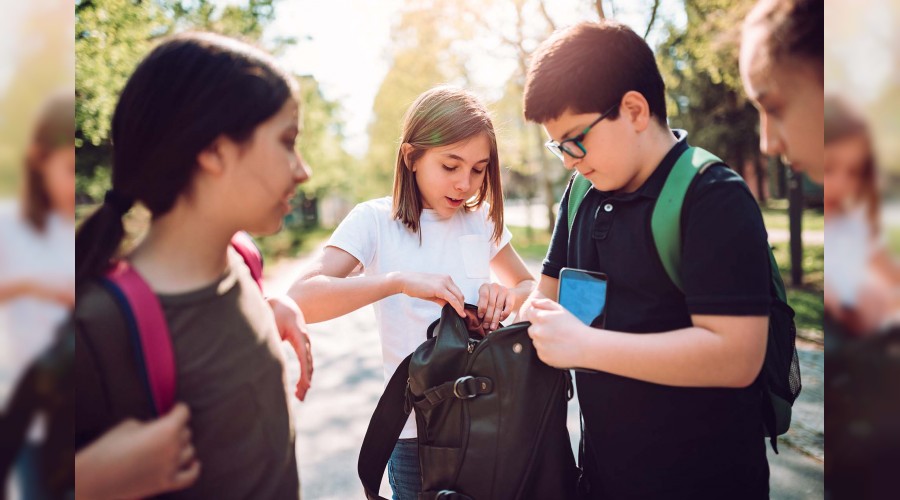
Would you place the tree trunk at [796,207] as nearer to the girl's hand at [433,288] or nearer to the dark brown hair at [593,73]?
the dark brown hair at [593,73]

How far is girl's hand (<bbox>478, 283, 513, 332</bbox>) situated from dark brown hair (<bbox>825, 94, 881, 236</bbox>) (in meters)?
1.04

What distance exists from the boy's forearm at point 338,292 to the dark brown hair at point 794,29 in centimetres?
103

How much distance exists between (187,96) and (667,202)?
3.06 ft

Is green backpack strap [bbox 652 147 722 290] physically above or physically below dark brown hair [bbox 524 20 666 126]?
below

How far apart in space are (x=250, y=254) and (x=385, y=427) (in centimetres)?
68

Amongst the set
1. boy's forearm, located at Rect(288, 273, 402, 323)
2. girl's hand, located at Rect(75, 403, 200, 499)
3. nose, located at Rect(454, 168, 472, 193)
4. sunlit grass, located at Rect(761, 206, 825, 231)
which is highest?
nose, located at Rect(454, 168, 472, 193)

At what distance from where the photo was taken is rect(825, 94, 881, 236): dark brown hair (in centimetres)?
74

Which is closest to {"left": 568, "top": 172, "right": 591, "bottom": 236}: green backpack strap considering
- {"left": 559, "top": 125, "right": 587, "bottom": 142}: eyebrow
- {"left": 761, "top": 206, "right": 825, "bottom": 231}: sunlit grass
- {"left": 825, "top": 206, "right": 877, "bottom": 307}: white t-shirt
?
{"left": 559, "top": 125, "right": 587, "bottom": 142}: eyebrow

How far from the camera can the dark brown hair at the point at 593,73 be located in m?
1.39

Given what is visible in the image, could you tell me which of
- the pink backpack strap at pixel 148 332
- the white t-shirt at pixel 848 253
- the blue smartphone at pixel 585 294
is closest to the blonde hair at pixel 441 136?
the blue smartphone at pixel 585 294

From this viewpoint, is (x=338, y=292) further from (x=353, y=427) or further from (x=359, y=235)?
(x=353, y=427)

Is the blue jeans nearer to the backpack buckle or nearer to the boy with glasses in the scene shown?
the backpack buckle

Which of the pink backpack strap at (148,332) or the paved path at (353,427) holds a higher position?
the pink backpack strap at (148,332)

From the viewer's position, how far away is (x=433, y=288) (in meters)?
1.63
